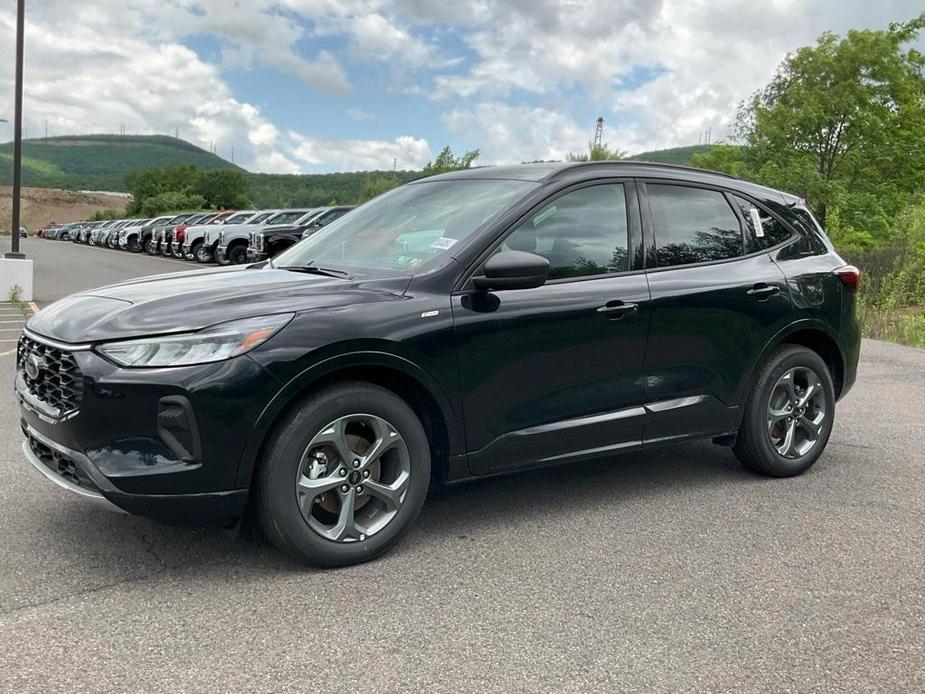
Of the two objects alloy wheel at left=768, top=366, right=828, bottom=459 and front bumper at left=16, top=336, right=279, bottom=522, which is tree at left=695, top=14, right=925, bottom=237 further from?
front bumper at left=16, top=336, right=279, bottom=522

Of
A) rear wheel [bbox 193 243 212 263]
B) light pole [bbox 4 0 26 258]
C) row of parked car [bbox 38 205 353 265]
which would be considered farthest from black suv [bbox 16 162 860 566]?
rear wheel [bbox 193 243 212 263]

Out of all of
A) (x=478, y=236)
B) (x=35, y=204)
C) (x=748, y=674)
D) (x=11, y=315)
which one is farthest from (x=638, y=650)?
(x=35, y=204)

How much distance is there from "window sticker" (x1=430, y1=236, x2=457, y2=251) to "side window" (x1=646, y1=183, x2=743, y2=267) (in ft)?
3.92

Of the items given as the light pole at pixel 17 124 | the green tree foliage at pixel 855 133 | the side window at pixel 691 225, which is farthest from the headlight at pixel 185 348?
the green tree foliage at pixel 855 133

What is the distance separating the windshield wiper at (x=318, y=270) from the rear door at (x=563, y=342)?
0.56 m

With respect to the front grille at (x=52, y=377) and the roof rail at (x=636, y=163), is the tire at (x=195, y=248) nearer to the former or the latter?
the roof rail at (x=636, y=163)

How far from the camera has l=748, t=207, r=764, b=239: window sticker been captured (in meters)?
5.16

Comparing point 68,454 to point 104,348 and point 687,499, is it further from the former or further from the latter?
point 687,499

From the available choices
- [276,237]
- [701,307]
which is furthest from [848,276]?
[276,237]

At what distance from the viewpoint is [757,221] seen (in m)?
5.20

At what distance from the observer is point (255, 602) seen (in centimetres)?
336

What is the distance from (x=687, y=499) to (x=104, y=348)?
9.98 ft

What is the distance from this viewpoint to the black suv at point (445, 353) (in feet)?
11.0

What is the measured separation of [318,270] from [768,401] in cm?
262
